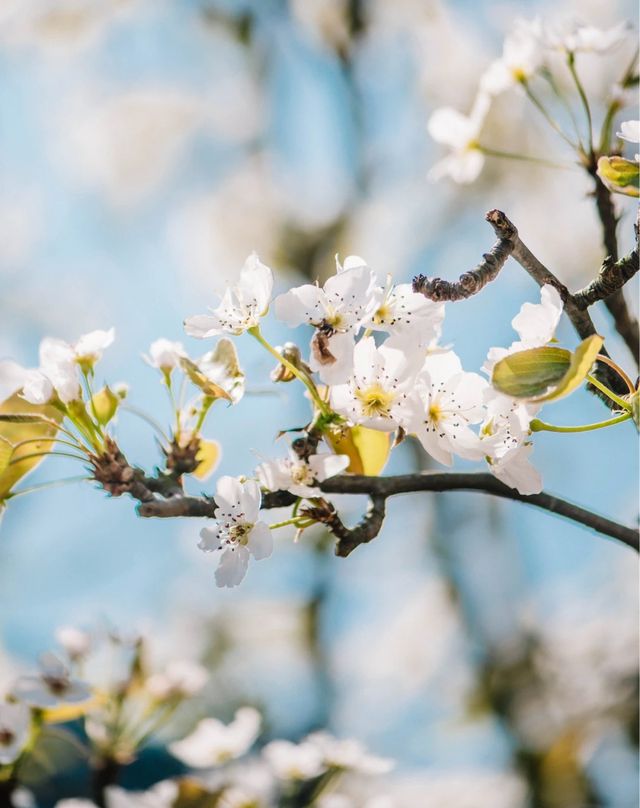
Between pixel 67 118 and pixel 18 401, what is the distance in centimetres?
262

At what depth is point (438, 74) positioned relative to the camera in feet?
9.45

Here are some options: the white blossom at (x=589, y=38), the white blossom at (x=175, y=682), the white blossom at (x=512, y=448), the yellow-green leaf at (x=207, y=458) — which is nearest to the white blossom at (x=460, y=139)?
the white blossom at (x=589, y=38)

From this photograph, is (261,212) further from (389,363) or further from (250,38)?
(389,363)

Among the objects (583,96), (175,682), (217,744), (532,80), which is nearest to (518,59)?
(532,80)

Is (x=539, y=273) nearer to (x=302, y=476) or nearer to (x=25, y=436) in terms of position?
(x=302, y=476)

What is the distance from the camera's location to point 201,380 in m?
0.53

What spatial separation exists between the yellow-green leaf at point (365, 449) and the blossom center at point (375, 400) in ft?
0.24

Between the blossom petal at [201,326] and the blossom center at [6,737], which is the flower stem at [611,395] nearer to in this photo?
the blossom petal at [201,326]

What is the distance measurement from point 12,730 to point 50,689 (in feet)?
0.17

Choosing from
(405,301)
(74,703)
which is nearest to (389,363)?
(405,301)

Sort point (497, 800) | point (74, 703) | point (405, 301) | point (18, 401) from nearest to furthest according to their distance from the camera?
point (405, 301) → point (18, 401) → point (74, 703) → point (497, 800)

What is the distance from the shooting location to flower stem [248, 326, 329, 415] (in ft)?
1.71

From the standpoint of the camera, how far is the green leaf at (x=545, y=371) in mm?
415

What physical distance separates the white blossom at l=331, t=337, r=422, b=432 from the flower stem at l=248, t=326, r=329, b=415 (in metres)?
0.02
